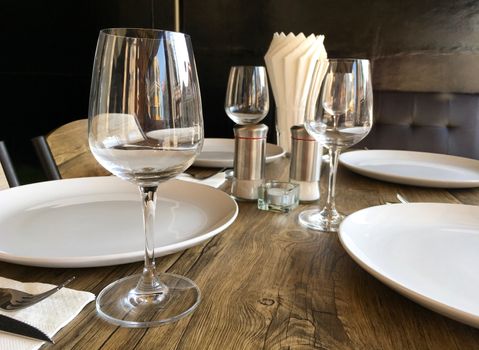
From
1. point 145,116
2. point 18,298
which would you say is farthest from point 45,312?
point 145,116

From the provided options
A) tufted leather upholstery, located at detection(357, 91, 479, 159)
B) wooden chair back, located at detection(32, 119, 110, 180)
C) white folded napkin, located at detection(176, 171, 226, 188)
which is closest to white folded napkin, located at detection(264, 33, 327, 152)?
white folded napkin, located at detection(176, 171, 226, 188)

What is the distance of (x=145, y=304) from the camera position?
448 mm

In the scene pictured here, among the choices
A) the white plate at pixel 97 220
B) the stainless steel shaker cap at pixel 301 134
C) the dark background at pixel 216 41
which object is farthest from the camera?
the dark background at pixel 216 41

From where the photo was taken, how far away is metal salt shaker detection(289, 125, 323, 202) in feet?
2.83

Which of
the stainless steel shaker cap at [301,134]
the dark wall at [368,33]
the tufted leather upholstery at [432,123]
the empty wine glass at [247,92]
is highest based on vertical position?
the dark wall at [368,33]

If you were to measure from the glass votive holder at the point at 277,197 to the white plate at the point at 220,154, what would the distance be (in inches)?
12.7

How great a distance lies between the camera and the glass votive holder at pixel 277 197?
0.78 meters

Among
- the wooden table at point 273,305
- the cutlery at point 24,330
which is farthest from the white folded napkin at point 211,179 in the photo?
the cutlery at point 24,330

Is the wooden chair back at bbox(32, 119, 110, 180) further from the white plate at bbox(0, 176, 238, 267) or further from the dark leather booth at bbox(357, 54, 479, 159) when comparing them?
the dark leather booth at bbox(357, 54, 479, 159)

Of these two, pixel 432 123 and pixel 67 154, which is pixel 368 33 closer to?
pixel 432 123

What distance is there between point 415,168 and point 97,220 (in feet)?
2.73

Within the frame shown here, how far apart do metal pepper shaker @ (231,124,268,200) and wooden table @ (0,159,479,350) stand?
0.19 metres

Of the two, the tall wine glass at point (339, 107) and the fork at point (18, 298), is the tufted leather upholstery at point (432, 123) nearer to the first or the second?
the tall wine glass at point (339, 107)

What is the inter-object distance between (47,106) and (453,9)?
98.8 inches
